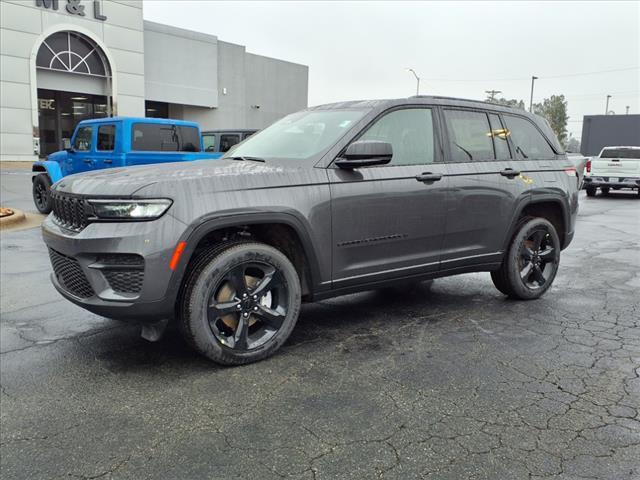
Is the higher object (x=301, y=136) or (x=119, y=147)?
(x=301, y=136)

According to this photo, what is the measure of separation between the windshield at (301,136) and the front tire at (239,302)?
0.92 metres

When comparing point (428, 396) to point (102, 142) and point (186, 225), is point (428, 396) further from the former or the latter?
point (102, 142)

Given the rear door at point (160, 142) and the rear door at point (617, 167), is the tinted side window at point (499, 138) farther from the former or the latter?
the rear door at point (617, 167)

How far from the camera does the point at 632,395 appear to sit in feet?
11.0

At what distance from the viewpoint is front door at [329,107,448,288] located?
404 cm

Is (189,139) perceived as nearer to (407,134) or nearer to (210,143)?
(210,143)

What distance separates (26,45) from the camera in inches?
1130

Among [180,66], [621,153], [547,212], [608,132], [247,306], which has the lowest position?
[247,306]

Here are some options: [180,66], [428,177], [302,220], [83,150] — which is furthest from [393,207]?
[180,66]

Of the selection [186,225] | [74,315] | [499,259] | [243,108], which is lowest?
[74,315]

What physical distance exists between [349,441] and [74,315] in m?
3.11

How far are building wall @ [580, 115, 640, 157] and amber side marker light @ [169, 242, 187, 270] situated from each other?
35780 mm

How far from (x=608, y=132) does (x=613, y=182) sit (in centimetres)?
1643

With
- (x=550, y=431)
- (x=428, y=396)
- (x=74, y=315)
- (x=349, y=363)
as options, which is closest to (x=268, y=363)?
(x=349, y=363)
